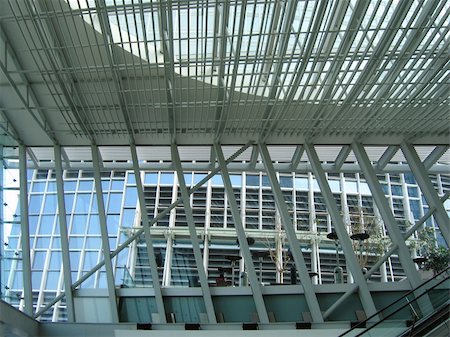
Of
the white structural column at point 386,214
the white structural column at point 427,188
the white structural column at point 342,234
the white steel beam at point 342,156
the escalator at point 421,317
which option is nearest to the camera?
the escalator at point 421,317

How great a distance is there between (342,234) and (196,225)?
404cm

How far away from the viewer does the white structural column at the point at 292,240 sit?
11977mm

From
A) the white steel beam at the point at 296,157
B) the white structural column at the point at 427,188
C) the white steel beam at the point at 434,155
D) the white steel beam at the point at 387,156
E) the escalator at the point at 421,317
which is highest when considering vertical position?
the white steel beam at the point at 296,157

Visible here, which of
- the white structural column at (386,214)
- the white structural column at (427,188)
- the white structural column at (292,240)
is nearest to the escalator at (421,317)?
the white structural column at (292,240)

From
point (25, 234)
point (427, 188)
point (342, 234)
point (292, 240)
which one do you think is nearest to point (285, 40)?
point (292, 240)

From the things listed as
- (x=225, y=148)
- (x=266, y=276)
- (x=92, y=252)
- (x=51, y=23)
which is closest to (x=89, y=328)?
(x=92, y=252)

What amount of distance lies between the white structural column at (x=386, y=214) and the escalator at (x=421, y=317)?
2.95 metres

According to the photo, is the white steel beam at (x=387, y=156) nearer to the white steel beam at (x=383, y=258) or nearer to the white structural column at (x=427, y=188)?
the white structural column at (x=427, y=188)

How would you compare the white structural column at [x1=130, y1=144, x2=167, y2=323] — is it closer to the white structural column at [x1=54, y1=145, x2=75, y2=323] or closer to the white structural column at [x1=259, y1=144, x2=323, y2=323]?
the white structural column at [x1=54, y1=145, x2=75, y2=323]

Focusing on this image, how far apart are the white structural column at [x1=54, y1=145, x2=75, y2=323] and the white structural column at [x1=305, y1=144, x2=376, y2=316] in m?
7.14

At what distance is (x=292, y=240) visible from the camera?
1262 centimetres

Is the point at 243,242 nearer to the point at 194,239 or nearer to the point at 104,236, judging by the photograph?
the point at 194,239

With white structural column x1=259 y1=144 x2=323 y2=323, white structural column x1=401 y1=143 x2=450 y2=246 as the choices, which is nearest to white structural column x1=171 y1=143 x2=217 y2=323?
white structural column x1=259 y1=144 x2=323 y2=323

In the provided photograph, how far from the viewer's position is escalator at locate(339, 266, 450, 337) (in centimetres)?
799
